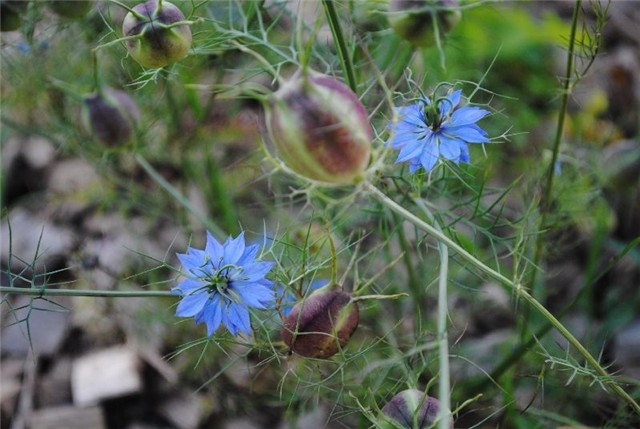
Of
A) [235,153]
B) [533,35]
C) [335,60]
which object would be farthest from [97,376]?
[533,35]

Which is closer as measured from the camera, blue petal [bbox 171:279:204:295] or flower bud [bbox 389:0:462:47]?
blue petal [bbox 171:279:204:295]

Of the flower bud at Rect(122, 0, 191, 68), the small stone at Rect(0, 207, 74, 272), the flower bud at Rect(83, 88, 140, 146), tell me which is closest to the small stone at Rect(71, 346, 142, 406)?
the small stone at Rect(0, 207, 74, 272)

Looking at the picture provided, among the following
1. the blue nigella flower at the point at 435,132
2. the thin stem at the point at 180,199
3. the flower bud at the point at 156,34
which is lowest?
the thin stem at the point at 180,199

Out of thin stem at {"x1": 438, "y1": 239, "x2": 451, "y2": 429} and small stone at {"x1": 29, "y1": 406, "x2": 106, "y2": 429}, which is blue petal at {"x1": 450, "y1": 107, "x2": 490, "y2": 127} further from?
small stone at {"x1": 29, "y1": 406, "x2": 106, "y2": 429}

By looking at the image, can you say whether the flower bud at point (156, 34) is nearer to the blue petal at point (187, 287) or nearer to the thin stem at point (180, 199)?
the blue petal at point (187, 287)

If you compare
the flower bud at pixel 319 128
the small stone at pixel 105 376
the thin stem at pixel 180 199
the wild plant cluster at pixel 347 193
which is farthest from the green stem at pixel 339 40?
the small stone at pixel 105 376
